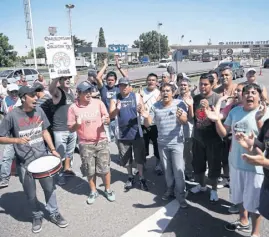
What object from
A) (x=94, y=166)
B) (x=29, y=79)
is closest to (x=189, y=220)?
(x=94, y=166)

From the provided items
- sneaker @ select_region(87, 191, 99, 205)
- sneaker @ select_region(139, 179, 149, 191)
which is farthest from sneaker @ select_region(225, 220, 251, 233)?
sneaker @ select_region(87, 191, 99, 205)

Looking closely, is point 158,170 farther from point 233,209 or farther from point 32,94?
point 32,94

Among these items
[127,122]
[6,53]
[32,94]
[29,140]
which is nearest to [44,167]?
[29,140]

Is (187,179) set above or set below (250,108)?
below

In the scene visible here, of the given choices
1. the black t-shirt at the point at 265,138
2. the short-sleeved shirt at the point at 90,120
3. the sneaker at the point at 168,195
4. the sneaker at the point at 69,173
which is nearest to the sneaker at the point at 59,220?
the short-sleeved shirt at the point at 90,120

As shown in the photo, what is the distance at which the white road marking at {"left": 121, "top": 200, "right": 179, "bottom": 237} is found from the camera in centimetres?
347

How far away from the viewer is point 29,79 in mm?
20578

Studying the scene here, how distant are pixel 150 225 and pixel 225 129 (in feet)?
5.51

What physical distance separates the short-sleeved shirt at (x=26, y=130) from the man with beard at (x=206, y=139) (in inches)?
93.1

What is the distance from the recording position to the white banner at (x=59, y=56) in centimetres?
470

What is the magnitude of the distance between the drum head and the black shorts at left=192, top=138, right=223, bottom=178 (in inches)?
85.8

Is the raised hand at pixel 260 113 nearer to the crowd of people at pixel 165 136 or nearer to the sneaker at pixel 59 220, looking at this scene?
the crowd of people at pixel 165 136

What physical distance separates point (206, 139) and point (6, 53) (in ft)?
197

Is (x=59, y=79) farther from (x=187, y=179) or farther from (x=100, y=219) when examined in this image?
(x=187, y=179)
